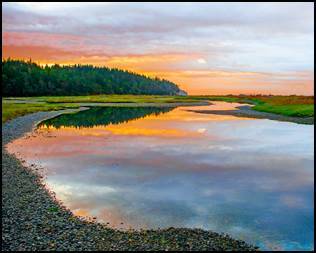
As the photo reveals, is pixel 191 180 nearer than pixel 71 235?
No

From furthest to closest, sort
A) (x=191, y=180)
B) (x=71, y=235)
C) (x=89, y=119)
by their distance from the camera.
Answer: (x=89, y=119), (x=191, y=180), (x=71, y=235)

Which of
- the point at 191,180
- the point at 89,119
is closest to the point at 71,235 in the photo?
the point at 191,180

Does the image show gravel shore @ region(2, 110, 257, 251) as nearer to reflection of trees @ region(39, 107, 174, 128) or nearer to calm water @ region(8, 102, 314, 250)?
calm water @ region(8, 102, 314, 250)

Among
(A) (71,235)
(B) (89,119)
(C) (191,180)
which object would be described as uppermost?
(B) (89,119)

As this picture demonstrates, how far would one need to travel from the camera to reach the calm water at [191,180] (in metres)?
17.9

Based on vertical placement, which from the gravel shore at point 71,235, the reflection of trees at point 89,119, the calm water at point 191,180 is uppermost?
the reflection of trees at point 89,119

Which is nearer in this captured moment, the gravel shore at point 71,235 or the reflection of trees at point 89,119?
the gravel shore at point 71,235

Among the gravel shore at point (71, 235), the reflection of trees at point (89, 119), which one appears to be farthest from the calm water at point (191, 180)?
the reflection of trees at point (89, 119)

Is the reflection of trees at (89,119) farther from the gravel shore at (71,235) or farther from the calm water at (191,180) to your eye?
the gravel shore at (71,235)

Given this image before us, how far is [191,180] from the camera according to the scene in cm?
2572

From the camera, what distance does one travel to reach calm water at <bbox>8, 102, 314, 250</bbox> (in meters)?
17.9

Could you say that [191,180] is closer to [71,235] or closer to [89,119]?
[71,235]

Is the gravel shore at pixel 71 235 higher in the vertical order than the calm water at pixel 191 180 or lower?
lower

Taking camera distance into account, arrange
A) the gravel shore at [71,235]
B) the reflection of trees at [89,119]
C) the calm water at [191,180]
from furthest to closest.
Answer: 1. the reflection of trees at [89,119]
2. the calm water at [191,180]
3. the gravel shore at [71,235]
